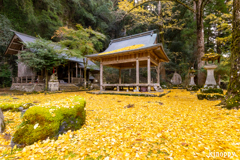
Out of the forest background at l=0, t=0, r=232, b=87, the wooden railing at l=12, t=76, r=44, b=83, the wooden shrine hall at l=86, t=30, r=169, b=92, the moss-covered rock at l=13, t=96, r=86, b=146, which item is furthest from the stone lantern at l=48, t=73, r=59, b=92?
the moss-covered rock at l=13, t=96, r=86, b=146

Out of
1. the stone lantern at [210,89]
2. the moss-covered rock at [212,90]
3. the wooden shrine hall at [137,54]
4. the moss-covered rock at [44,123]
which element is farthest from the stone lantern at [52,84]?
the moss-covered rock at [212,90]

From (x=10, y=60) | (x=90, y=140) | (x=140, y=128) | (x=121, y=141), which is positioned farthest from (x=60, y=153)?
(x=10, y=60)

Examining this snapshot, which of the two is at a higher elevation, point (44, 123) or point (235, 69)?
point (235, 69)

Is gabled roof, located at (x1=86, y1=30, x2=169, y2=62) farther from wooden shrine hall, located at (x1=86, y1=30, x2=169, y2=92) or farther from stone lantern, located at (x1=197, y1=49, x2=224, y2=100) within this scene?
stone lantern, located at (x1=197, y1=49, x2=224, y2=100)

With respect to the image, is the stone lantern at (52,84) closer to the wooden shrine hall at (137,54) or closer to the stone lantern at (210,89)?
the wooden shrine hall at (137,54)

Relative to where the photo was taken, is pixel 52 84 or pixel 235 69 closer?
pixel 235 69

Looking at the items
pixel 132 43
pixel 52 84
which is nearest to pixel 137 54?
pixel 132 43

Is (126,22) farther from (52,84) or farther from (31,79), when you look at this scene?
(31,79)

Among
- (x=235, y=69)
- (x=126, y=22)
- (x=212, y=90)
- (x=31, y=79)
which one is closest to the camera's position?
(x=235, y=69)

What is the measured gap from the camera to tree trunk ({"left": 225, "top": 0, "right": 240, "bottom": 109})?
337 centimetres

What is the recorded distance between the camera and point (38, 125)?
181 centimetres

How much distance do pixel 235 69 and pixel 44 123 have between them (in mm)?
5369

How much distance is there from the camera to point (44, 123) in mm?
1824

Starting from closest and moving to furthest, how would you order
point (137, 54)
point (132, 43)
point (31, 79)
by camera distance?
point (137, 54) < point (132, 43) < point (31, 79)
